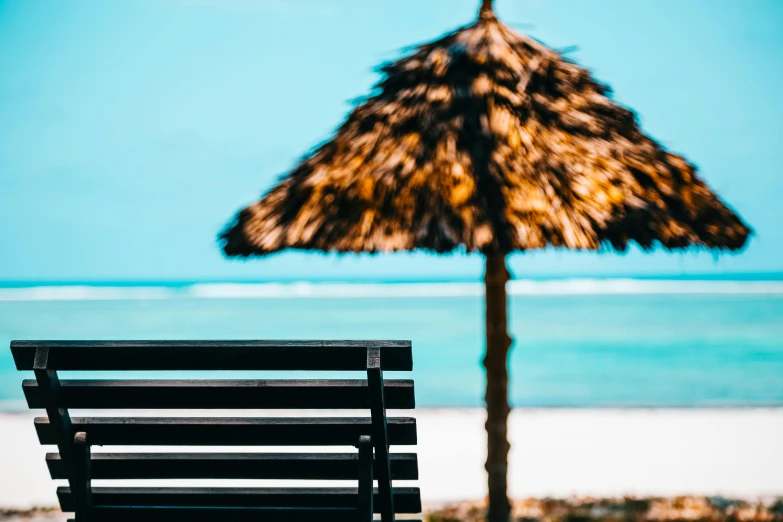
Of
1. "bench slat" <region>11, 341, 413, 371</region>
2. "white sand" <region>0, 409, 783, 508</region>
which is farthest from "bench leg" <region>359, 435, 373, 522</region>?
"white sand" <region>0, 409, 783, 508</region>

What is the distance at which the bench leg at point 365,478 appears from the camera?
252cm

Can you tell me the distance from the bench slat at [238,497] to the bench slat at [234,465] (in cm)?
6

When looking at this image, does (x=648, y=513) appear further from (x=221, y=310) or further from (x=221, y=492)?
(x=221, y=310)

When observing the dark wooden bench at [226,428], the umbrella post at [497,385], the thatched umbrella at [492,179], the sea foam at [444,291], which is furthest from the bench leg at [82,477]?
the sea foam at [444,291]

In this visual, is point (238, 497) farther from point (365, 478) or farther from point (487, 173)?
point (487, 173)

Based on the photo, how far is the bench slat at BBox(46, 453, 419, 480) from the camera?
269cm

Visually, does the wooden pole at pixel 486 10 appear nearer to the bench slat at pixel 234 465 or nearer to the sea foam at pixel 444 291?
the bench slat at pixel 234 465

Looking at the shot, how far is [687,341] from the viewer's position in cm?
1995

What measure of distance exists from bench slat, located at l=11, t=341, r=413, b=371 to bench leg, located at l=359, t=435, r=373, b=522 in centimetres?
27

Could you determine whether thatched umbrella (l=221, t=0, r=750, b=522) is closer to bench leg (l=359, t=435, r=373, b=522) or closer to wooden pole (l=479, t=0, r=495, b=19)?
wooden pole (l=479, t=0, r=495, b=19)

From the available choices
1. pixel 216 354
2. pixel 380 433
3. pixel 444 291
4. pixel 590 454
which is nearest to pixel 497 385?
pixel 380 433

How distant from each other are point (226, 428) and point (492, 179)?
53.8 inches

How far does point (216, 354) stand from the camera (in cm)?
246

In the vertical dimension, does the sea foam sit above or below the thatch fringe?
below
